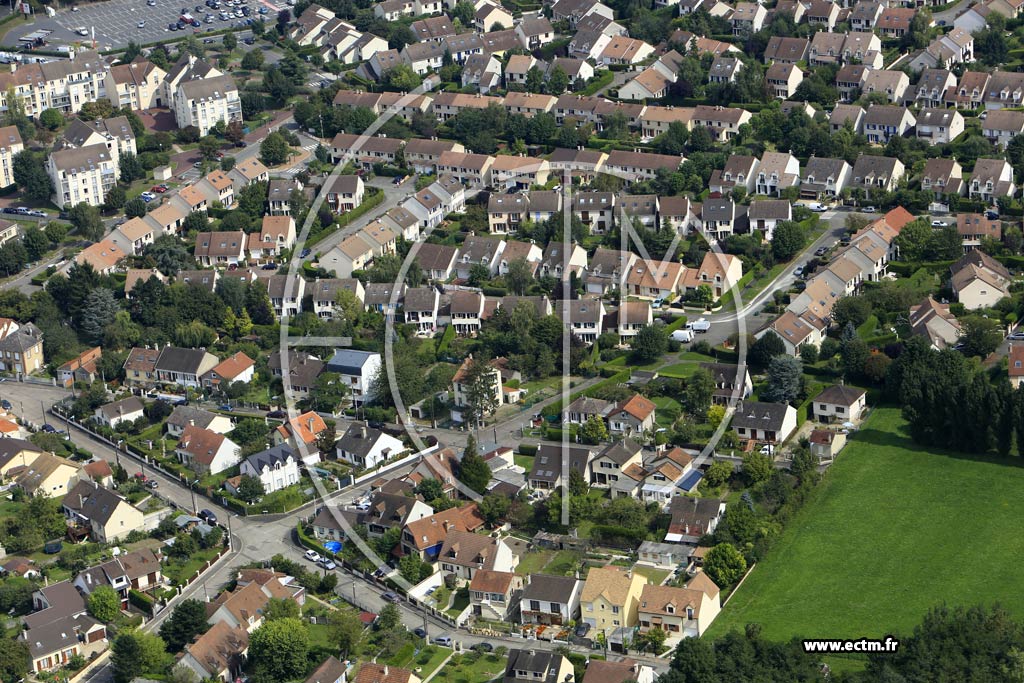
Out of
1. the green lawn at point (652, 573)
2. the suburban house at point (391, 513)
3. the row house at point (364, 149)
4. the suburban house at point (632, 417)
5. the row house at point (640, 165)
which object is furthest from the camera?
the row house at point (364, 149)

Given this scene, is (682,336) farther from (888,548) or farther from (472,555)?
(472,555)

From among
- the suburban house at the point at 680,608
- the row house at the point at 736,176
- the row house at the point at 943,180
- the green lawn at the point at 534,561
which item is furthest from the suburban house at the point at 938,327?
the suburban house at the point at 680,608

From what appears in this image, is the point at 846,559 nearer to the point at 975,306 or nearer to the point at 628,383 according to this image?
the point at 628,383

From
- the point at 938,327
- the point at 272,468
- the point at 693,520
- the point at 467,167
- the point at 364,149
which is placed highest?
the point at 938,327

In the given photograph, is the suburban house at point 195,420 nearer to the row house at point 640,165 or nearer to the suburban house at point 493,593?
the suburban house at point 493,593

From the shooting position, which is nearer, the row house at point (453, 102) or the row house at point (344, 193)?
the row house at point (344, 193)

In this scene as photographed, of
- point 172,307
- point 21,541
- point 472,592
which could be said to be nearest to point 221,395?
point 172,307

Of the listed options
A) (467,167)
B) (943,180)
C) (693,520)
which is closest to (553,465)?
(693,520)
